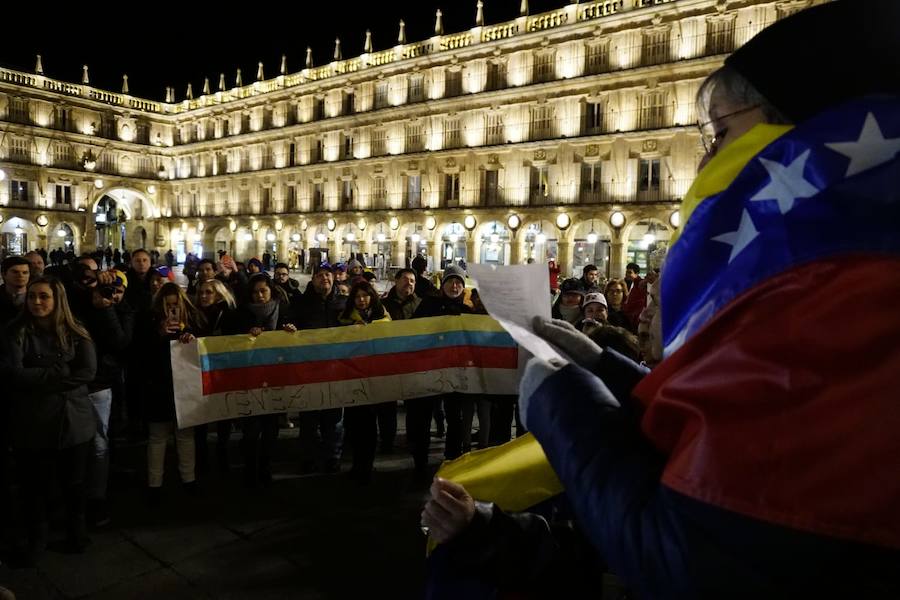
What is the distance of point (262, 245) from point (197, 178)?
1018cm

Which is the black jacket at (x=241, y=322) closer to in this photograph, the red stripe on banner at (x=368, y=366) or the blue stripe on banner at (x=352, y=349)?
the blue stripe on banner at (x=352, y=349)

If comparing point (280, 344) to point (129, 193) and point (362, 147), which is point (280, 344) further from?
point (129, 193)

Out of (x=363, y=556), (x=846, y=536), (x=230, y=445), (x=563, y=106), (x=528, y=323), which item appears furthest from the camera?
(x=563, y=106)

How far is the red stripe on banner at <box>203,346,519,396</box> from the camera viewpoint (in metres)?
5.55

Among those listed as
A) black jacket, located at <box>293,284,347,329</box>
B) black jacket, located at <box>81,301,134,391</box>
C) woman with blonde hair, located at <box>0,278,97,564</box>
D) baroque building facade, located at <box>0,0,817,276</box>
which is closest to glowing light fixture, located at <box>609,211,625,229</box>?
baroque building facade, located at <box>0,0,817,276</box>

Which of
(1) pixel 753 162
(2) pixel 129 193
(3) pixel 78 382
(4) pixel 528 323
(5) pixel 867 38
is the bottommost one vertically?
(3) pixel 78 382

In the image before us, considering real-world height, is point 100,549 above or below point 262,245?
below

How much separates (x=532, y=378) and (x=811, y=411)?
0.47 meters

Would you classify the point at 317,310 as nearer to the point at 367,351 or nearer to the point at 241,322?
the point at 241,322

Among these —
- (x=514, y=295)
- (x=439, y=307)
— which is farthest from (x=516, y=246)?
(x=514, y=295)

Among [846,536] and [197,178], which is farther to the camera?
[197,178]

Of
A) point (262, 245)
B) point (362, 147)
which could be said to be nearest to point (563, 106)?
point (362, 147)

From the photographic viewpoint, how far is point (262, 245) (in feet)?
146

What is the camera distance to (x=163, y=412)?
521cm
